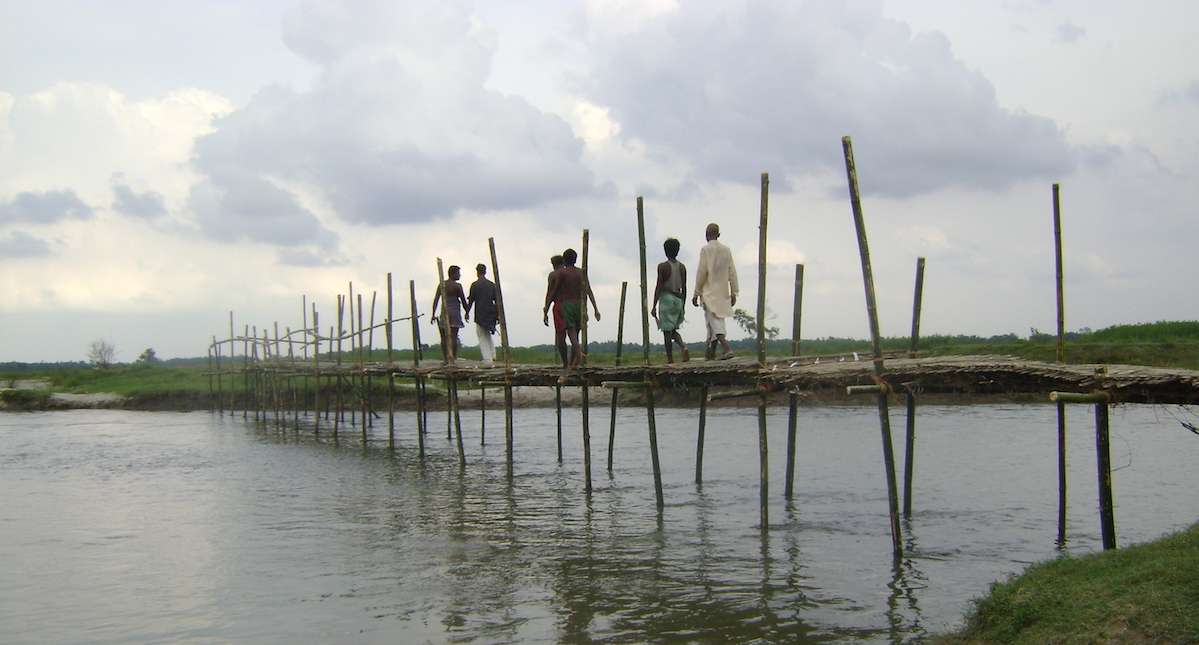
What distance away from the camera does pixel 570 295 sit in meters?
12.9

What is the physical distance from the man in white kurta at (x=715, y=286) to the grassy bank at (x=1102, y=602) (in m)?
5.42

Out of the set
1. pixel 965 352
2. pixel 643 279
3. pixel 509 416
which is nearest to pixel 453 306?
pixel 509 416

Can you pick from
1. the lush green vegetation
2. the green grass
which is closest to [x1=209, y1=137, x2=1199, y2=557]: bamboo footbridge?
the lush green vegetation

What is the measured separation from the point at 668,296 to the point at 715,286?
0.70 m

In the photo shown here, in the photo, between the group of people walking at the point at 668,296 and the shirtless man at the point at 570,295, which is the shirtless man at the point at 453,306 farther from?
the shirtless man at the point at 570,295

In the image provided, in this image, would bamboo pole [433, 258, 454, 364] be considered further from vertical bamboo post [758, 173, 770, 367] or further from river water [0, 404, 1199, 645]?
vertical bamboo post [758, 173, 770, 367]

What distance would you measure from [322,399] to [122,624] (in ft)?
90.8

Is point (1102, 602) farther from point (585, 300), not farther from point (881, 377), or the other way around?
point (585, 300)

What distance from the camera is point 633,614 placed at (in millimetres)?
7637

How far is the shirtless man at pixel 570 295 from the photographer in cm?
1288

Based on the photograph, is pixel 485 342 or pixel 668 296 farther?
pixel 485 342

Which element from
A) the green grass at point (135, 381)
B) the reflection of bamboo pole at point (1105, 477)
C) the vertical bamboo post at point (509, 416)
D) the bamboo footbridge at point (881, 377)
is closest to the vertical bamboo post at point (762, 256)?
the bamboo footbridge at point (881, 377)

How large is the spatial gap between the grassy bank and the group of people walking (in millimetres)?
5343

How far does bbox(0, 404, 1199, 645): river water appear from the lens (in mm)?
7668
